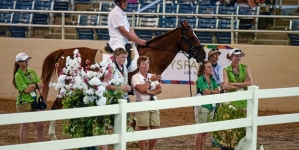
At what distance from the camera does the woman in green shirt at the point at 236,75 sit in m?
11.3

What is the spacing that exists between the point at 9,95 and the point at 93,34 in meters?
2.74

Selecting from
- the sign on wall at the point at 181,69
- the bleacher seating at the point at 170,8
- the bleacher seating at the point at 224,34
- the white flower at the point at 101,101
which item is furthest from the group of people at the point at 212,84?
the bleacher seating at the point at 170,8

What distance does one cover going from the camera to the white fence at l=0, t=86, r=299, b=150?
734 centimetres

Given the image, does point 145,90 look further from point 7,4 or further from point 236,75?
point 7,4

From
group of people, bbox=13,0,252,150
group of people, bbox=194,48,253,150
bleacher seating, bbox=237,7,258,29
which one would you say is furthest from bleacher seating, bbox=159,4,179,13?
group of people, bbox=194,48,253,150

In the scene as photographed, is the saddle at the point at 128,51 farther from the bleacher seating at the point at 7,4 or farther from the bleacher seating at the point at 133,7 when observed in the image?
the bleacher seating at the point at 7,4

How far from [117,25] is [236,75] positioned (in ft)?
7.11

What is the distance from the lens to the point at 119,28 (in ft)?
40.1

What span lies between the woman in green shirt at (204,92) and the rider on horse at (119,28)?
67.8 inches

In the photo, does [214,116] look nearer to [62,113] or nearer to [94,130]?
[94,130]

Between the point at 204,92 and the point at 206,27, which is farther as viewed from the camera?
the point at 206,27

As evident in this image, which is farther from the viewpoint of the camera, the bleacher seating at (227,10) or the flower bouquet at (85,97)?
the bleacher seating at (227,10)

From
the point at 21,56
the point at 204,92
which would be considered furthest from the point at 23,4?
the point at 204,92

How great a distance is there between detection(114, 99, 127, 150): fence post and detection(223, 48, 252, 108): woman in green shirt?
3.56 meters
